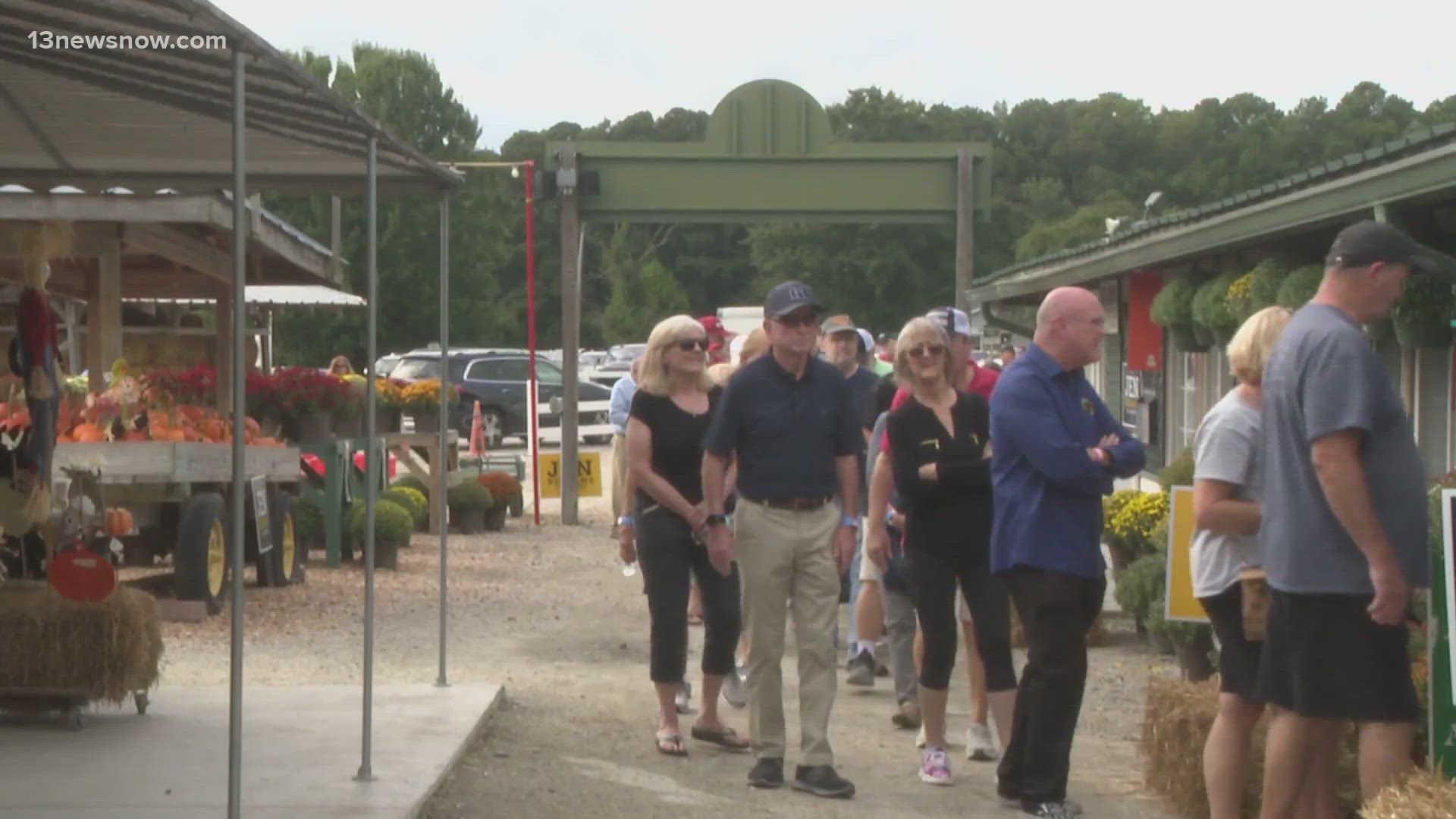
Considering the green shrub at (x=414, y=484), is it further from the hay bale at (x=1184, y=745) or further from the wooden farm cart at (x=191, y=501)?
the hay bale at (x=1184, y=745)

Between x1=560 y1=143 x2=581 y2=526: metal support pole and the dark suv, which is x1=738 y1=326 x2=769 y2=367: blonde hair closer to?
x1=560 y1=143 x2=581 y2=526: metal support pole

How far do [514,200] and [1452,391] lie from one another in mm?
69629

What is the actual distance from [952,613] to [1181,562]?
106 centimetres

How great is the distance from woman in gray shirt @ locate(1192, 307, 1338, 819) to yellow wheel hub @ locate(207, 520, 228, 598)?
24.5 ft

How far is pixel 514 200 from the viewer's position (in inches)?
3029

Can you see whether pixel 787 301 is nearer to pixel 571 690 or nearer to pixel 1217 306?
pixel 571 690

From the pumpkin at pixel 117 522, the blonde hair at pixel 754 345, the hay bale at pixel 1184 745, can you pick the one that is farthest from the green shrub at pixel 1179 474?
the pumpkin at pixel 117 522

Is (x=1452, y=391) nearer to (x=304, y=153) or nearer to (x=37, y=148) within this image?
(x=304, y=153)

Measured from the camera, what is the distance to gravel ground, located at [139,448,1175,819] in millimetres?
7262

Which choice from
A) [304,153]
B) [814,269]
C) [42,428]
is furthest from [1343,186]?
[814,269]

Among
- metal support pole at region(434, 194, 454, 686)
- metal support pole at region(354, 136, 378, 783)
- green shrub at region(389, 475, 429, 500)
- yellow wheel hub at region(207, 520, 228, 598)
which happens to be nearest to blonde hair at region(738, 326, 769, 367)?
metal support pole at region(434, 194, 454, 686)

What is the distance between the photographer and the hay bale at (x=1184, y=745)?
6.44m

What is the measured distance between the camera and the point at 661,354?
26.4ft

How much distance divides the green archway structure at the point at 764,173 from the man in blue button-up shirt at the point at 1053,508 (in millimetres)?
12630
